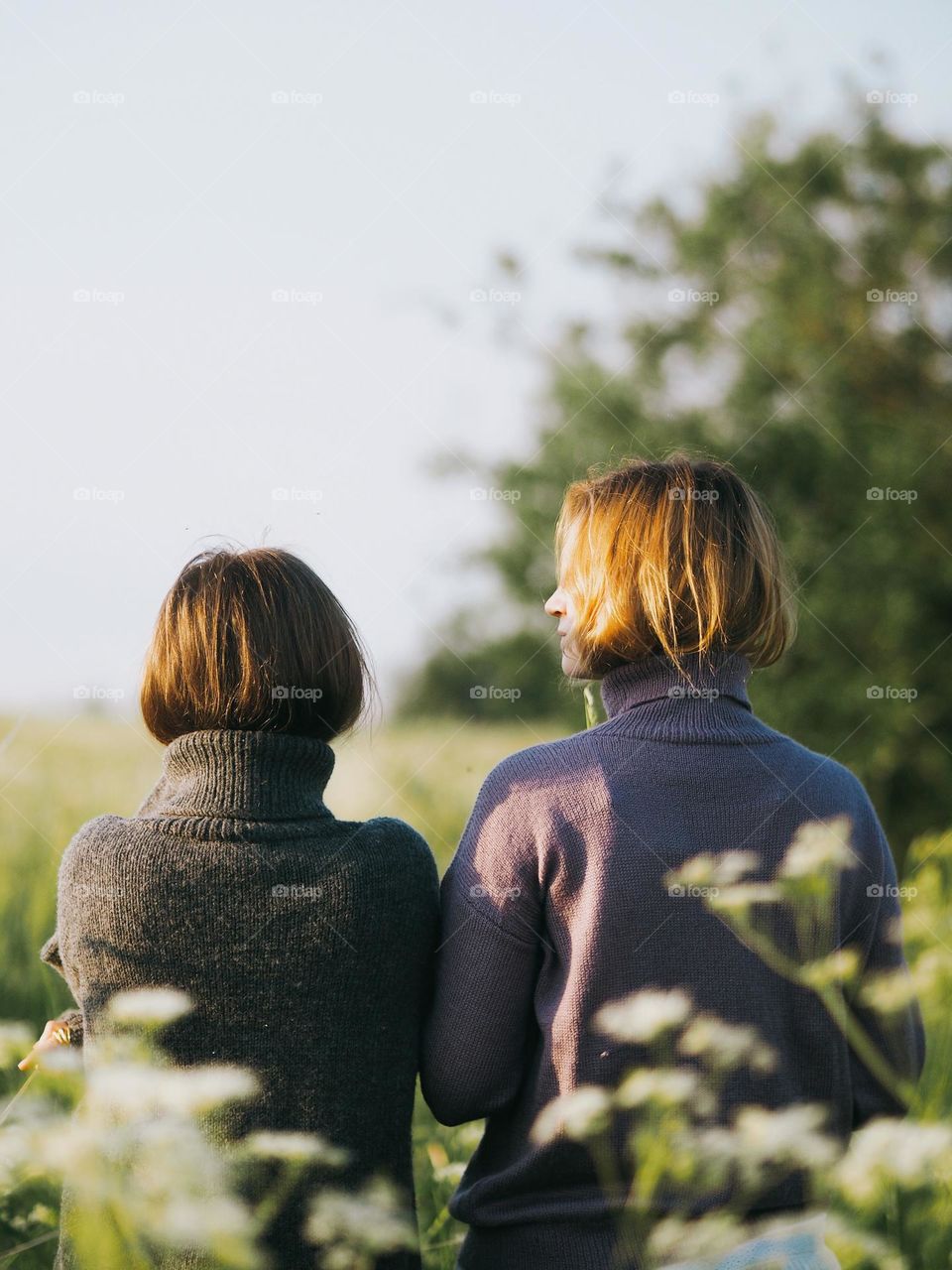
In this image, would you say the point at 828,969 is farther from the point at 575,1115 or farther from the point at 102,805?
the point at 102,805

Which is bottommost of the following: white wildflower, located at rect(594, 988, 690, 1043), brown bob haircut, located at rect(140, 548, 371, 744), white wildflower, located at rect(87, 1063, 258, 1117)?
white wildflower, located at rect(594, 988, 690, 1043)

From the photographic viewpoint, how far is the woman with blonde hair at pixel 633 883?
1396 millimetres

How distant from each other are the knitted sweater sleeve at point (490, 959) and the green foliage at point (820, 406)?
17.8 ft

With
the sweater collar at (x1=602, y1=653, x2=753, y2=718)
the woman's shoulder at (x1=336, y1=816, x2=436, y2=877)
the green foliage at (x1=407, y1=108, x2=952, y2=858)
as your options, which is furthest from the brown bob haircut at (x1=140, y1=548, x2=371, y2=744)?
the green foliage at (x1=407, y1=108, x2=952, y2=858)

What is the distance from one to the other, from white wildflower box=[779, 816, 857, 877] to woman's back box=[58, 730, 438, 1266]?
0.46 m

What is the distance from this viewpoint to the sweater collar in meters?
1.47

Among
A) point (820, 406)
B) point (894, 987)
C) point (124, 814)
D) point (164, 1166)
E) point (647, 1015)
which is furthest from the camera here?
point (820, 406)

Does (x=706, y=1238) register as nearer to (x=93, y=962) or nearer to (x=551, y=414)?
(x=93, y=962)

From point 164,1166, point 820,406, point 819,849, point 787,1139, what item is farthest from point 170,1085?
point 820,406

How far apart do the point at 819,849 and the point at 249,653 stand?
719 millimetres

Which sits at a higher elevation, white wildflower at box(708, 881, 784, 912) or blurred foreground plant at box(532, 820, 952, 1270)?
white wildflower at box(708, 881, 784, 912)

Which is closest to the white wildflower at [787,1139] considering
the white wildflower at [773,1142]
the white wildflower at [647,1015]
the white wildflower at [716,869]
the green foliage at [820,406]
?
the white wildflower at [773,1142]

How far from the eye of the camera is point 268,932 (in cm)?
139

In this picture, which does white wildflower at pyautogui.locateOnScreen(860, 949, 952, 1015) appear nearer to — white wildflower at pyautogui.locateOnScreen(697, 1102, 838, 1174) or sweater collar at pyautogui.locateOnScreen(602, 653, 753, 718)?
white wildflower at pyautogui.locateOnScreen(697, 1102, 838, 1174)
